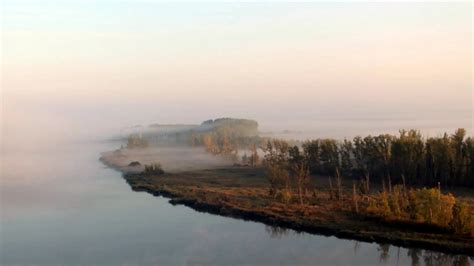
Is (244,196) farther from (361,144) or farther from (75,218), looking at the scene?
(361,144)

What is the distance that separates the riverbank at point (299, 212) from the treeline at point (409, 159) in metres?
5.30

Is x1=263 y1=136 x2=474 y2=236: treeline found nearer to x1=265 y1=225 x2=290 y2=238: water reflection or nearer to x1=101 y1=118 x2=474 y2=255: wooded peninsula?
x1=101 y1=118 x2=474 y2=255: wooded peninsula

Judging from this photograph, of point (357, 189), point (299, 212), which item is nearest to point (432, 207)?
point (299, 212)

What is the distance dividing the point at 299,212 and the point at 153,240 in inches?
302

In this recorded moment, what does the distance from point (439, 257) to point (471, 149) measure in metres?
18.5

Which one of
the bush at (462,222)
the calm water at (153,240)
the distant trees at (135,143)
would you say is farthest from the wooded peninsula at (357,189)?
the distant trees at (135,143)

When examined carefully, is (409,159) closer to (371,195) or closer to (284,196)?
(371,195)

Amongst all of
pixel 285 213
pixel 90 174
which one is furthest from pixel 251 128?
pixel 285 213

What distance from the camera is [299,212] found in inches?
1048

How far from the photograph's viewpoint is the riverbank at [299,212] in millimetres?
21250

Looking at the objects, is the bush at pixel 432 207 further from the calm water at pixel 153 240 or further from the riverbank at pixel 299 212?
the calm water at pixel 153 240

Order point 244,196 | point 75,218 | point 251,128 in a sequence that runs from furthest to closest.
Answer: point 251,128 → point 244,196 → point 75,218

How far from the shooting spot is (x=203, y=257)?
2072 cm

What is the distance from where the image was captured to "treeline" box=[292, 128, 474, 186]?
1398 inches
